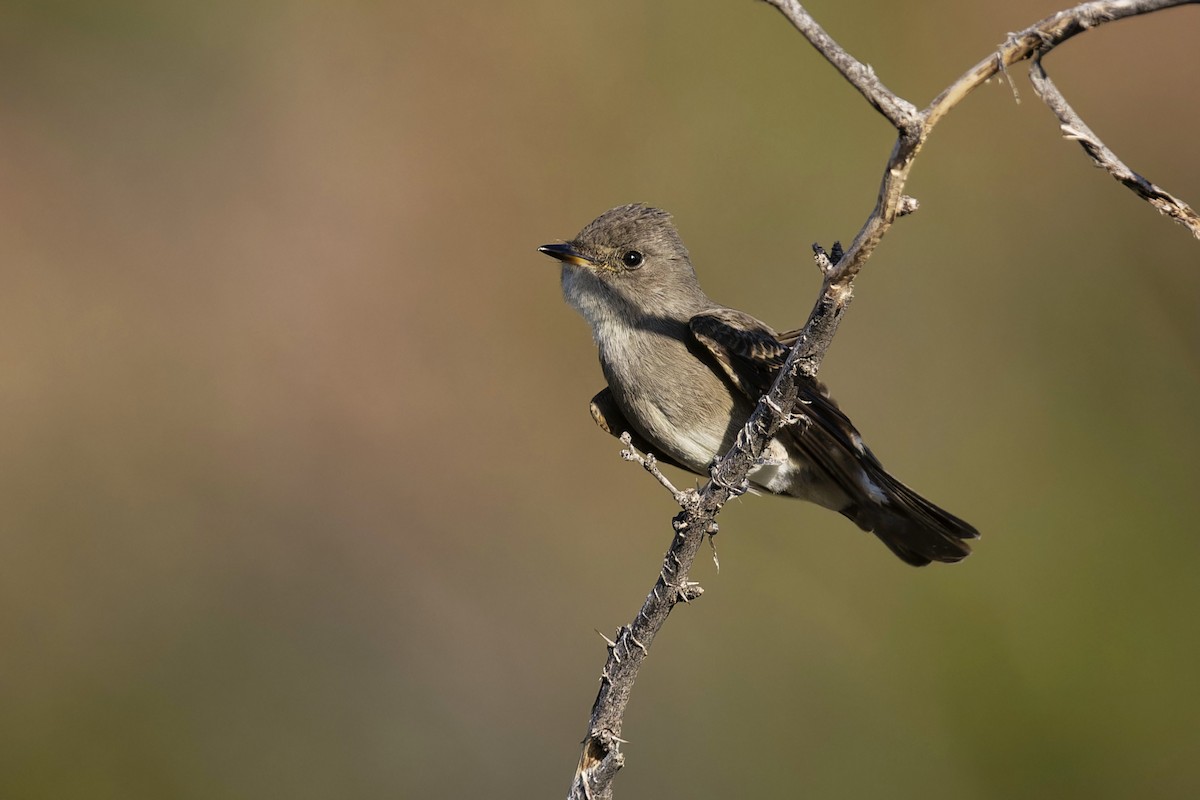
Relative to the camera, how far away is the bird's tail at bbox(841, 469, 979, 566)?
15.7 ft

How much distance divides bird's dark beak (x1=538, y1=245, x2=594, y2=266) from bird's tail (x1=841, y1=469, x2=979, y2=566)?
1624mm

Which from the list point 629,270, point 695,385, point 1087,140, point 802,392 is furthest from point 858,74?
point 629,270

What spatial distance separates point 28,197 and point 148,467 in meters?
2.10

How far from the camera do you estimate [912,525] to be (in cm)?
515

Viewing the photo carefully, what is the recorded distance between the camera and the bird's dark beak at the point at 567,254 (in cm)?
534

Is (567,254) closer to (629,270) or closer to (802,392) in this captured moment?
(629,270)

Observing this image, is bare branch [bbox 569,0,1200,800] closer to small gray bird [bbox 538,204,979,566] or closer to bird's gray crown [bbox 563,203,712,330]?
small gray bird [bbox 538,204,979,566]

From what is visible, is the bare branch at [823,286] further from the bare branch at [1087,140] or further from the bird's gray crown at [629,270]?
the bird's gray crown at [629,270]

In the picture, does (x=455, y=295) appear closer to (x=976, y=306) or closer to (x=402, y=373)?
(x=402, y=373)

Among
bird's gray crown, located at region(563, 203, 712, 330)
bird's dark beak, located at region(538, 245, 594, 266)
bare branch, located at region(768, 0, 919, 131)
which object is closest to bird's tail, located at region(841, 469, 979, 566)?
bird's gray crown, located at region(563, 203, 712, 330)

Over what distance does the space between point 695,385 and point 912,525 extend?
3.83ft

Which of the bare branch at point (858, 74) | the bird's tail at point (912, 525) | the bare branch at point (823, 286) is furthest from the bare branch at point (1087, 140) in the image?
the bird's tail at point (912, 525)

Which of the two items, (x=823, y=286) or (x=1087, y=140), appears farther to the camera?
(x=823, y=286)

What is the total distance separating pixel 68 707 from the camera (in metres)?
7.41
